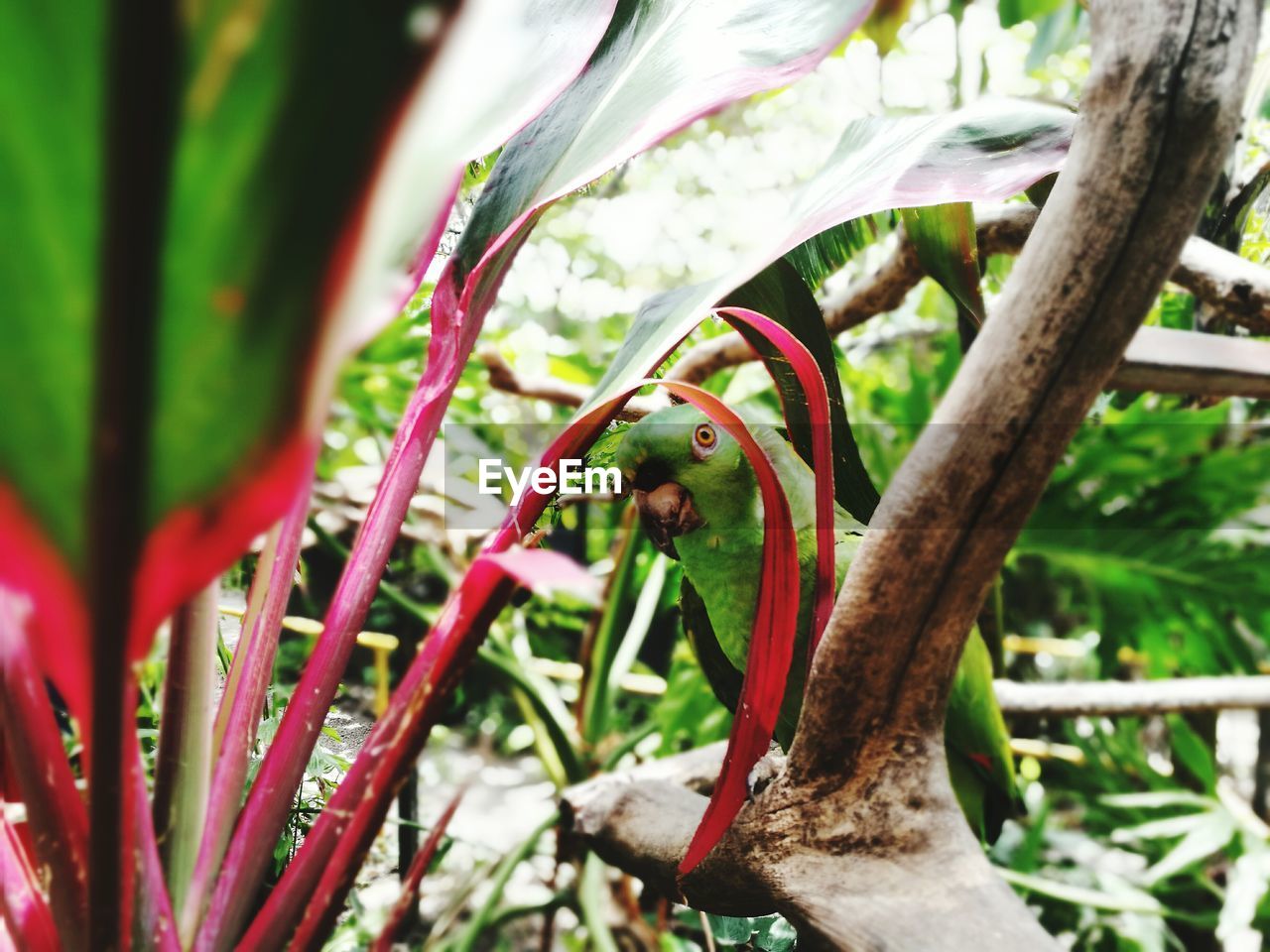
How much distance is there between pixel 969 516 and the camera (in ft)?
0.88

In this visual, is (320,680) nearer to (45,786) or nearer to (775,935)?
(45,786)

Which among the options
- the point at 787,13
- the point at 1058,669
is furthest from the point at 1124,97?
the point at 1058,669

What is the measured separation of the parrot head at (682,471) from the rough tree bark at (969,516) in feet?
0.59

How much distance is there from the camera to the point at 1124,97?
243mm

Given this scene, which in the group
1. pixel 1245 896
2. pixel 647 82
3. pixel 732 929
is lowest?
pixel 1245 896

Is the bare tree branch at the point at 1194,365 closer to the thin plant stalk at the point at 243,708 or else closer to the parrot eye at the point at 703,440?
the parrot eye at the point at 703,440

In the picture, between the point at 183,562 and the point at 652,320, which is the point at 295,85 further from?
the point at 652,320

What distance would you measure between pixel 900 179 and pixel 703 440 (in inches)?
7.2

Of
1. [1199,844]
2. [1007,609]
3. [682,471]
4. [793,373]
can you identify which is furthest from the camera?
[1007,609]

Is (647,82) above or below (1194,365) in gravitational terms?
above

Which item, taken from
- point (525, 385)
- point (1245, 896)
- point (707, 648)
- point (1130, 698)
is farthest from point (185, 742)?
point (1245, 896)

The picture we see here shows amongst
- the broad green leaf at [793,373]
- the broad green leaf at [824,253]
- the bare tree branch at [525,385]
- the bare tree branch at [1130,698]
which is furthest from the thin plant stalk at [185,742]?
the bare tree branch at [1130,698]

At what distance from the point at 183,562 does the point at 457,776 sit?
1571 mm

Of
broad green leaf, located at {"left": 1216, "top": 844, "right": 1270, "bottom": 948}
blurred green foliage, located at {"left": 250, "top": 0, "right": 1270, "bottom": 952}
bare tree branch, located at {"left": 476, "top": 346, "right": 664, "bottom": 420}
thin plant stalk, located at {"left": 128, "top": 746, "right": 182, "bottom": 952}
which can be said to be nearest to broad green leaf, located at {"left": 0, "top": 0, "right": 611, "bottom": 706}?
thin plant stalk, located at {"left": 128, "top": 746, "right": 182, "bottom": 952}
